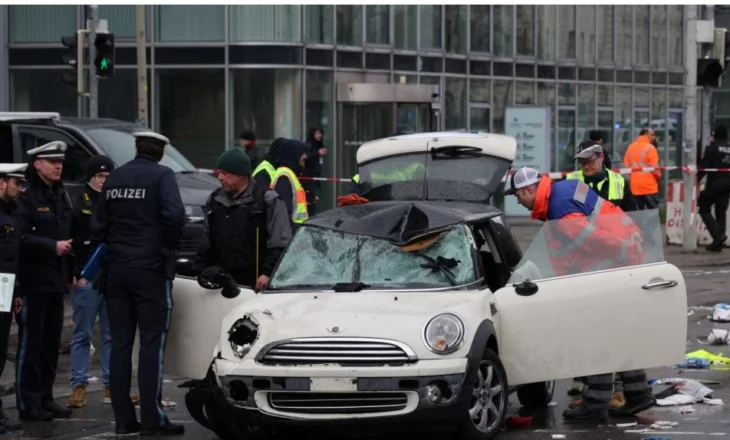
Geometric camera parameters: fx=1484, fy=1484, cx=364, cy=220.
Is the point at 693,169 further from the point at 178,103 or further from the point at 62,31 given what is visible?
the point at 62,31

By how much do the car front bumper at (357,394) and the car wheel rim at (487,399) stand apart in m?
0.23

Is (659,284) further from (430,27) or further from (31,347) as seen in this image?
(430,27)

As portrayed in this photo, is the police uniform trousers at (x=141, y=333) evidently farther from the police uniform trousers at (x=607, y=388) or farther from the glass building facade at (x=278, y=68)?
the glass building facade at (x=278, y=68)

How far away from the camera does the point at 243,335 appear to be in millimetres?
8727

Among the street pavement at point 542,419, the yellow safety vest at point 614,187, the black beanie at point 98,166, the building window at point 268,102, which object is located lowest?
the street pavement at point 542,419

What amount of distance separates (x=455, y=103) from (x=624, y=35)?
8803 mm

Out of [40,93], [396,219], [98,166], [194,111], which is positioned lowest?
[396,219]

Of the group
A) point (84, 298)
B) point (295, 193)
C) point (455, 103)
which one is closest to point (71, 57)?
point (295, 193)

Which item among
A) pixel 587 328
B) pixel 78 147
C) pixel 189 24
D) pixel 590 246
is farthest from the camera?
pixel 189 24

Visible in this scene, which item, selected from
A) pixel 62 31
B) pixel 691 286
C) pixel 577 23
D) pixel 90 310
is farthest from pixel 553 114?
Answer: pixel 90 310

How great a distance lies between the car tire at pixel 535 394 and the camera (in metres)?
10.2

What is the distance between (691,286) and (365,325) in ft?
36.2

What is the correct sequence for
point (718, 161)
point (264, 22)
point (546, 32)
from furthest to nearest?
point (546, 32), point (264, 22), point (718, 161)

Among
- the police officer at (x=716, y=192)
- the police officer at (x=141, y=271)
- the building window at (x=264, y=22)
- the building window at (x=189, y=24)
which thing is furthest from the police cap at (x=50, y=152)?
the building window at (x=189, y=24)
